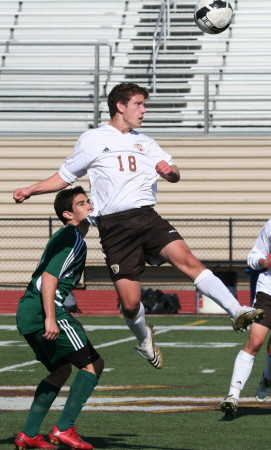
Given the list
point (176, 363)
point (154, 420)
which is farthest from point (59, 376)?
point (176, 363)

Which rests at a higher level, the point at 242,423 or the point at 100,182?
the point at 100,182

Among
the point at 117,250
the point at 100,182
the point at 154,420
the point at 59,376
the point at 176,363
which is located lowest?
the point at 176,363

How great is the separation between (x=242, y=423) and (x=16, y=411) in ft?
6.22

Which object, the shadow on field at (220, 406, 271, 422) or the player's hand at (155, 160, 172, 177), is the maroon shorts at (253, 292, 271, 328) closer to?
the shadow on field at (220, 406, 271, 422)

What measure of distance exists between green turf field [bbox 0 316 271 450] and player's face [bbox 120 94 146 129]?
2.24 meters

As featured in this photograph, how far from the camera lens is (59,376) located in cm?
732

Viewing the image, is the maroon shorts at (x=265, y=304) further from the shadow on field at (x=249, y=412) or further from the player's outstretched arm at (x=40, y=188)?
the player's outstretched arm at (x=40, y=188)

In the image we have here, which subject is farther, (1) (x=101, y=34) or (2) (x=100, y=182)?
(1) (x=101, y=34)

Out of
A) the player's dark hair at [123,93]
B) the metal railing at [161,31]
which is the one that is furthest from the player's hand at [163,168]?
the metal railing at [161,31]

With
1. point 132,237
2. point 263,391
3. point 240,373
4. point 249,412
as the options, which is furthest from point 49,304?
point 263,391

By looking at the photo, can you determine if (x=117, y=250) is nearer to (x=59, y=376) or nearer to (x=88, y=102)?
(x=59, y=376)

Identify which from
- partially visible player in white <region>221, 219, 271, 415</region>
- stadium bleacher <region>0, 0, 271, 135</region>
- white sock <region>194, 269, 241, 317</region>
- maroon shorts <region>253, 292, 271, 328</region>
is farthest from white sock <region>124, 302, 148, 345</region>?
stadium bleacher <region>0, 0, 271, 135</region>

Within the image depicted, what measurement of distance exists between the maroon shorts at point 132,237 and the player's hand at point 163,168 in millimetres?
367

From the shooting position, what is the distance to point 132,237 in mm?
7445
